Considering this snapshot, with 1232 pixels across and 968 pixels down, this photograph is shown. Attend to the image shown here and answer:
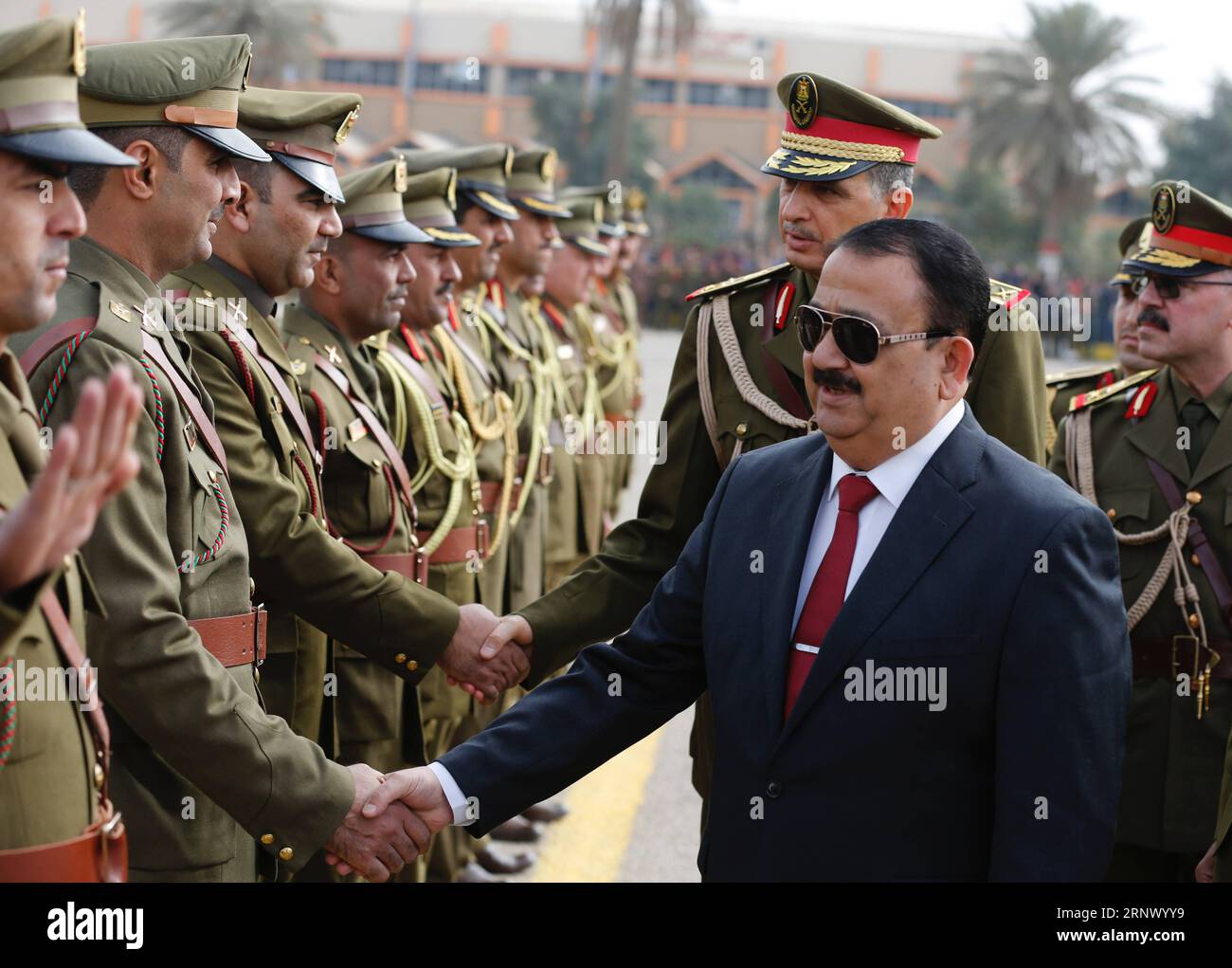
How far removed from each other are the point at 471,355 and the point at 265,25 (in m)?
42.1

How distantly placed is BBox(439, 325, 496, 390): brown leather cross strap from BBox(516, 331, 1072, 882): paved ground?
195 centimetres

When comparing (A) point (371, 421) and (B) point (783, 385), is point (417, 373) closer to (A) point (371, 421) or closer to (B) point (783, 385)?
(A) point (371, 421)

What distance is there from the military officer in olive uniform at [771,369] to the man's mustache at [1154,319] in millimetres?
870

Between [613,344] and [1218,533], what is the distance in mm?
8036

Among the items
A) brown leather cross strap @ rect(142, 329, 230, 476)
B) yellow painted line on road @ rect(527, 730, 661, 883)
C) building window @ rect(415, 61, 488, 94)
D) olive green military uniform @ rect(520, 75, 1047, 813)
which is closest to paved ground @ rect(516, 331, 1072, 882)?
yellow painted line on road @ rect(527, 730, 661, 883)

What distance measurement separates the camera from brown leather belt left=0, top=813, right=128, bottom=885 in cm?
256

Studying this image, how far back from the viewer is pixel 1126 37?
44.4 meters

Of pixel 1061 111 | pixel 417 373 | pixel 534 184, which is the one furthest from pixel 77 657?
pixel 1061 111

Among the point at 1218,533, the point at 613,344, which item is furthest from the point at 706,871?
the point at 613,344

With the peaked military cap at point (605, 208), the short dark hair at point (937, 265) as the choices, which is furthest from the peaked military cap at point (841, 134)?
the peaked military cap at point (605, 208)

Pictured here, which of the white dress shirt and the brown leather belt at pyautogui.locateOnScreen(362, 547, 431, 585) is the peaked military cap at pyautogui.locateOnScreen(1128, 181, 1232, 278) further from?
the brown leather belt at pyautogui.locateOnScreen(362, 547, 431, 585)

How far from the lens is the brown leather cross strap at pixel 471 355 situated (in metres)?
6.74

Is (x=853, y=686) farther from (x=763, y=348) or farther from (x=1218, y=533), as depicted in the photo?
(x=1218, y=533)

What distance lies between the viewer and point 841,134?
4.30m
